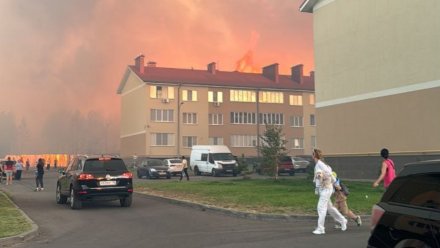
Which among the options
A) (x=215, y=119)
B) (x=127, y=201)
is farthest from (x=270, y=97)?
(x=127, y=201)

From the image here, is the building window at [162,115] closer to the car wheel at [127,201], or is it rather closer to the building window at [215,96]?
the building window at [215,96]

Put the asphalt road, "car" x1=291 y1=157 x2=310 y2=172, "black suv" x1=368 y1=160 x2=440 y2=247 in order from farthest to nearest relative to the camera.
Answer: "car" x1=291 y1=157 x2=310 y2=172 < the asphalt road < "black suv" x1=368 y1=160 x2=440 y2=247

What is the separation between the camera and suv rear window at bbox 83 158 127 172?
16.5m

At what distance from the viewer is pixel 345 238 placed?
9977 millimetres

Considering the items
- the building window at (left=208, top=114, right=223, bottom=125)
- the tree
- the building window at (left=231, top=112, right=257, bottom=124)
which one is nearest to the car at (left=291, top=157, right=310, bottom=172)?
the tree

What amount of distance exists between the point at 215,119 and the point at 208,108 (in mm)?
1855

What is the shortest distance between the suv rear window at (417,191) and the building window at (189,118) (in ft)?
204

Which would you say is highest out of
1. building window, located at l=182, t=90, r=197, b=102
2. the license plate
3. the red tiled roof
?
the red tiled roof

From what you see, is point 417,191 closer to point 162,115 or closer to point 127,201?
point 127,201

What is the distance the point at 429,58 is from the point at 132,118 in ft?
167

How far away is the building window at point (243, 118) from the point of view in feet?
232

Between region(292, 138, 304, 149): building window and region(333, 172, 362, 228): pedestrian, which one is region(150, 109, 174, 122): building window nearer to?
region(292, 138, 304, 149): building window

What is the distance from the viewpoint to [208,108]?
69125 mm

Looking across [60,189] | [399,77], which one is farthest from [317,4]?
[60,189]
